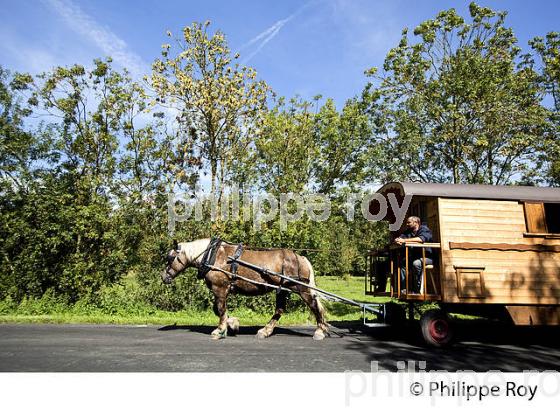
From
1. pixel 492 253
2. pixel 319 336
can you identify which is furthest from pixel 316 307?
pixel 492 253

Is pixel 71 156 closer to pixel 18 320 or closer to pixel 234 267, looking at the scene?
pixel 18 320

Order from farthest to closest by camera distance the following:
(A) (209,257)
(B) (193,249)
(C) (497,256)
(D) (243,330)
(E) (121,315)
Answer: (E) (121,315) < (D) (243,330) < (B) (193,249) < (A) (209,257) < (C) (497,256)

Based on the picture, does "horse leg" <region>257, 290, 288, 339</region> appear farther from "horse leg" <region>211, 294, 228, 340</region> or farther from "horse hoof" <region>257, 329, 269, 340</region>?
"horse leg" <region>211, 294, 228, 340</region>

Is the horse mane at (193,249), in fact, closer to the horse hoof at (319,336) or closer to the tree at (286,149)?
the horse hoof at (319,336)

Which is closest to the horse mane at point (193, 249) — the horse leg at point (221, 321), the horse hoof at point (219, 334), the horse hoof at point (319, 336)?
the horse leg at point (221, 321)

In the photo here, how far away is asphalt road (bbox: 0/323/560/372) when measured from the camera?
5.50 metres

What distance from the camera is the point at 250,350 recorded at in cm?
662

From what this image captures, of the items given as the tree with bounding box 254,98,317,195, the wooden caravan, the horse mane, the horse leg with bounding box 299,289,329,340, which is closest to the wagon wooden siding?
the wooden caravan

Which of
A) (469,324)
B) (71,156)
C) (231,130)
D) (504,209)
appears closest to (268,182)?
(231,130)

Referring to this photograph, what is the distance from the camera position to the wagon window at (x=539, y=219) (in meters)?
7.53

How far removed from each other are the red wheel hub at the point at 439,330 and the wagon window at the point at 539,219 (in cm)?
270

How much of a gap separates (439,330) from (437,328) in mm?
49

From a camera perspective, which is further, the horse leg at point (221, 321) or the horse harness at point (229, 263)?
the horse harness at point (229, 263)

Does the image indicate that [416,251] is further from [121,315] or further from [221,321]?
[121,315]
